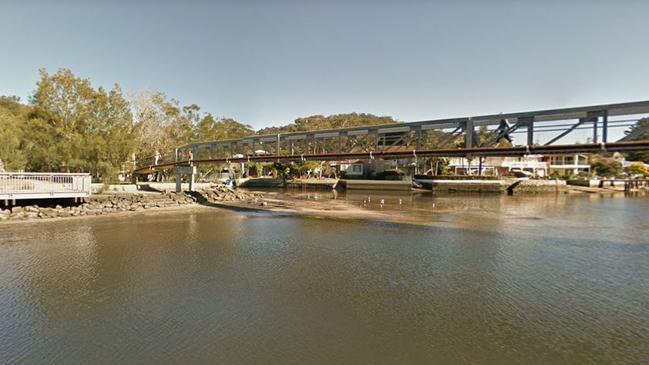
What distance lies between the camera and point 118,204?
30062 millimetres

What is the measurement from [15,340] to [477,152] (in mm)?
23444

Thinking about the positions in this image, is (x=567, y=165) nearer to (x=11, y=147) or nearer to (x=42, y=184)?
(x=42, y=184)

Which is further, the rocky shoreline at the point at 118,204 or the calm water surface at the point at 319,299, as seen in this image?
the rocky shoreline at the point at 118,204

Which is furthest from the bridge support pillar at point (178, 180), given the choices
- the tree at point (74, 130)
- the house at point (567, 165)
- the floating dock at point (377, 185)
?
the house at point (567, 165)

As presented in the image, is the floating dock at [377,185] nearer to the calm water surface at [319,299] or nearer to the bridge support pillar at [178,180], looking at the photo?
the bridge support pillar at [178,180]

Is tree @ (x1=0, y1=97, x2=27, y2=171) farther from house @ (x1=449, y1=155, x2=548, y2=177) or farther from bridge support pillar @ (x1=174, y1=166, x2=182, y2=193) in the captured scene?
house @ (x1=449, y1=155, x2=548, y2=177)

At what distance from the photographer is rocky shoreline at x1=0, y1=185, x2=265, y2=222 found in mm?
24406

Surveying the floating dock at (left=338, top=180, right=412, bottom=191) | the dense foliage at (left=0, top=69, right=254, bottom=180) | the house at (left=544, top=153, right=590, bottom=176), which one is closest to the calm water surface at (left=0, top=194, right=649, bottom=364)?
the dense foliage at (left=0, top=69, right=254, bottom=180)

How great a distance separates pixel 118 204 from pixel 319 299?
26810mm

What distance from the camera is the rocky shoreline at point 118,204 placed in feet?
80.1

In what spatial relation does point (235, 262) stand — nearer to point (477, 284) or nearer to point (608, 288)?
point (477, 284)

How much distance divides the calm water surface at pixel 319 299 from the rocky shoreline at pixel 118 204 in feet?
18.6

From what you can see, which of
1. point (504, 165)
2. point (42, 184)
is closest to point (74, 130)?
point (42, 184)

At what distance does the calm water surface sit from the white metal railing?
6.41m
